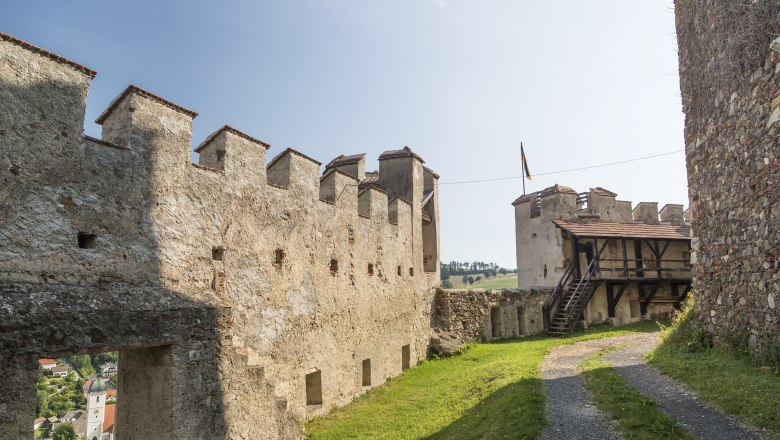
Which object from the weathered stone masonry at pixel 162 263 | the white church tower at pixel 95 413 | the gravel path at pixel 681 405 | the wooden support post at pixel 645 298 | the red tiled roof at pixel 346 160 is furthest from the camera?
the white church tower at pixel 95 413

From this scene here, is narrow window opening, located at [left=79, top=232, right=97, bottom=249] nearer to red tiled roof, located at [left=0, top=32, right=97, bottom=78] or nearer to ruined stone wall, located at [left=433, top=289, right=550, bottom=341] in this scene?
red tiled roof, located at [left=0, top=32, right=97, bottom=78]

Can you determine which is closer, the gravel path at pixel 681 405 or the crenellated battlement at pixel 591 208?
the gravel path at pixel 681 405

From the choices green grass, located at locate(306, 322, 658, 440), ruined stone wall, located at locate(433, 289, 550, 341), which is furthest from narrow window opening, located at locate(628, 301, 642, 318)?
green grass, located at locate(306, 322, 658, 440)

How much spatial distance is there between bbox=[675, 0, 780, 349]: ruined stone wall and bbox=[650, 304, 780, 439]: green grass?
423mm

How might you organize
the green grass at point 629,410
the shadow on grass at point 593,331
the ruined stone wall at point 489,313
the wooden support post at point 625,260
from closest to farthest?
the green grass at point 629,410 → the ruined stone wall at point 489,313 → the shadow on grass at point 593,331 → the wooden support post at point 625,260

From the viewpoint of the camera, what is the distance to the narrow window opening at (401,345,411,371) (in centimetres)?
1564

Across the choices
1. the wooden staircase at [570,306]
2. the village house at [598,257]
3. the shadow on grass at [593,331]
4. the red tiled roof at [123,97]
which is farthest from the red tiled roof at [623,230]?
the red tiled roof at [123,97]

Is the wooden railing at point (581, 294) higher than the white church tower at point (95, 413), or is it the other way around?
the wooden railing at point (581, 294)

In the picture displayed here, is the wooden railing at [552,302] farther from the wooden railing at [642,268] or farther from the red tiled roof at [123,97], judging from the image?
the red tiled roof at [123,97]

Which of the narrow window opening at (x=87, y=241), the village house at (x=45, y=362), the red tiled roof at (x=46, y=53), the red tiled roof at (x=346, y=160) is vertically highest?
the red tiled roof at (x=346, y=160)

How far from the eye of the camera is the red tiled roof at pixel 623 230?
24016 millimetres

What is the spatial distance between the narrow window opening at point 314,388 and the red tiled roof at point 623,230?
16281 mm

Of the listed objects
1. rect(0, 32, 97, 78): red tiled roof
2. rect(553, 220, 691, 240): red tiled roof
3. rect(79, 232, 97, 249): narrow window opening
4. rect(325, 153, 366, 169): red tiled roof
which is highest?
rect(325, 153, 366, 169): red tiled roof

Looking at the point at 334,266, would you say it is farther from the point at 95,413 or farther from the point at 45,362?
the point at 45,362
